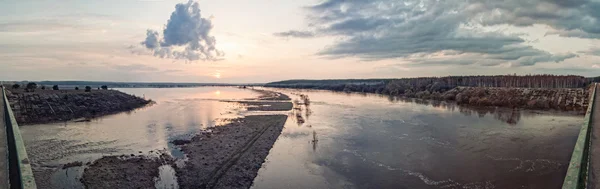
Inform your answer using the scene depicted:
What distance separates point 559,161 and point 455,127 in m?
12.3

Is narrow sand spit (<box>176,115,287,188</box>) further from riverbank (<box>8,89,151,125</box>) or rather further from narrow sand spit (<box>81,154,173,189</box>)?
riverbank (<box>8,89,151,125</box>)

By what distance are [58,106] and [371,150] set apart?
3720cm

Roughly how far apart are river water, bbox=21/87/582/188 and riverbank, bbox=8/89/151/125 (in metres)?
4.15

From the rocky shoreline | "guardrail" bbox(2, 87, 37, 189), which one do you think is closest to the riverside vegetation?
the rocky shoreline

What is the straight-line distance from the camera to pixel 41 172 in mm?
15078

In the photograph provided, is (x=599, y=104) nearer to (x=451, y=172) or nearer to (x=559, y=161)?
(x=559, y=161)

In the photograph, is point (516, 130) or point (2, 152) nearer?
point (2, 152)

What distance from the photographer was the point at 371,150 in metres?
20.8

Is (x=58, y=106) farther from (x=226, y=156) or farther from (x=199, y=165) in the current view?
(x=199, y=165)

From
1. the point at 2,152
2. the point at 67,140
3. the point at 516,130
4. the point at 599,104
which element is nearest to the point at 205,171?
the point at 2,152

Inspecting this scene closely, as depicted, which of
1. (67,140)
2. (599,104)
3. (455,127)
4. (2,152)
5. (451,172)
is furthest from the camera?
(455,127)

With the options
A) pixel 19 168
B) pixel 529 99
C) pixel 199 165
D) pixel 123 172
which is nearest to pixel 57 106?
pixel 123 172

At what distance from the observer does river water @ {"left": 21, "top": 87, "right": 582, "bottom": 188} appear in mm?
14883

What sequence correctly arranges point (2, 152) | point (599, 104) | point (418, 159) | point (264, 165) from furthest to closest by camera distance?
1. point (599, 104)
2. point (418, 159)
3. point (264, 165)
4. point (2, 152)
